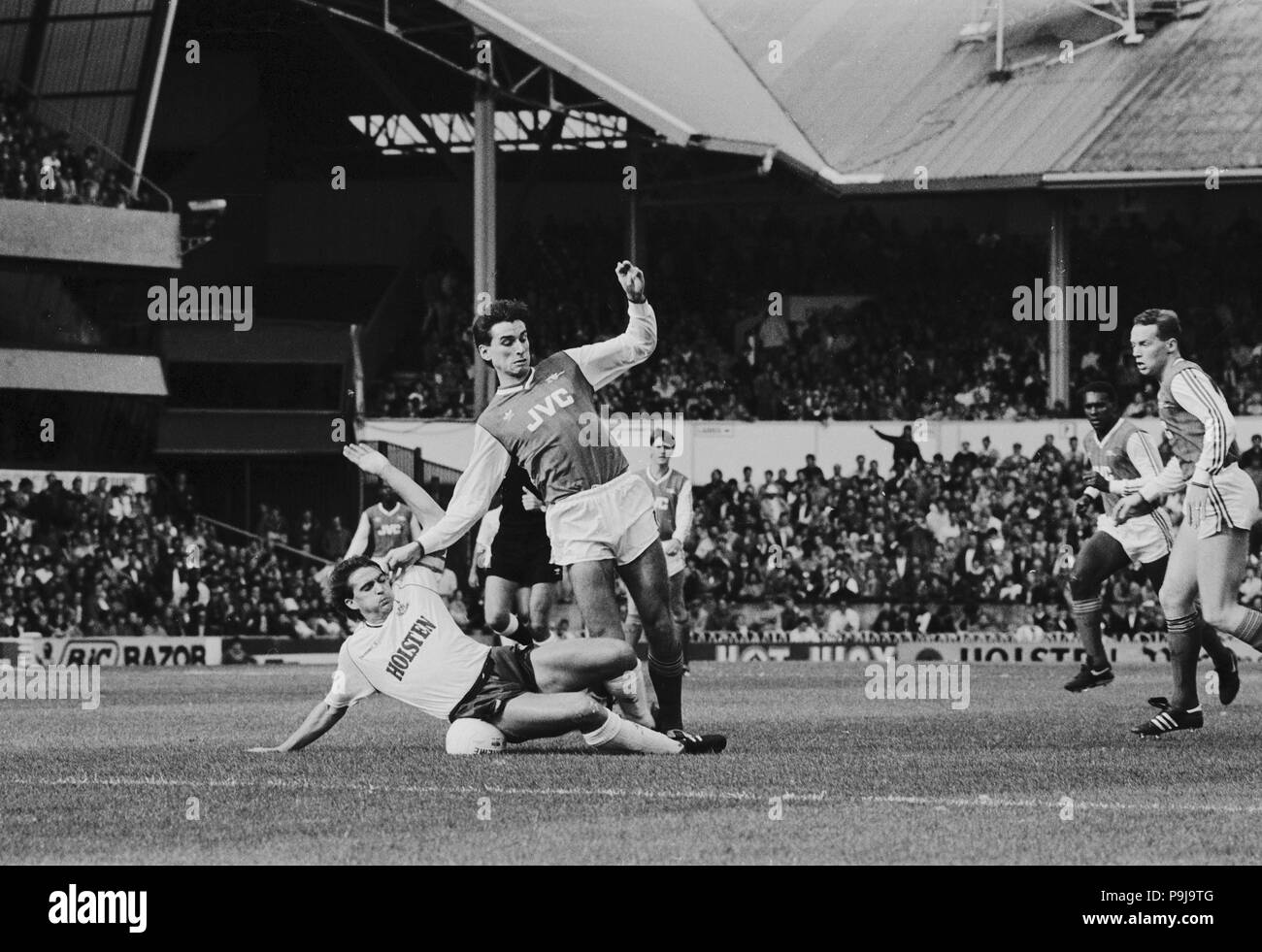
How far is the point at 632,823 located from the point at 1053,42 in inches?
1416

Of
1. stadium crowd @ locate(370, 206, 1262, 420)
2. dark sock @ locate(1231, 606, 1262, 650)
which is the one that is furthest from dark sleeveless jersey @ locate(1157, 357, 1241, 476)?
stadium crowd @ locate(370, 206, 1262, 420)

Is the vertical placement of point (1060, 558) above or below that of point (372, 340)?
below

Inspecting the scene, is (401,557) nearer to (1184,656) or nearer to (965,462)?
(1184,656)

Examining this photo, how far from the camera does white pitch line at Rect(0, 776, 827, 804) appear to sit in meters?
9.07

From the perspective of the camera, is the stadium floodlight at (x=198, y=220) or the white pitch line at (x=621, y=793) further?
the stadium floodlight at (x=198, y=220)

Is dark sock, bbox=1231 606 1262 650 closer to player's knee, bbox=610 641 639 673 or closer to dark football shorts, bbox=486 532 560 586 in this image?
player's knee, bbox=610 641 639 673

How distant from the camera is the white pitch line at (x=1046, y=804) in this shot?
8516 mm

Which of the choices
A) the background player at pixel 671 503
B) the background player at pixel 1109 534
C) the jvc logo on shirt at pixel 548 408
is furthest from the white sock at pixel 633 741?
the background player at pixel 671 503

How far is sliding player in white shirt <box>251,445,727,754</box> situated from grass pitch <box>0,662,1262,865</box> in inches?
9.2

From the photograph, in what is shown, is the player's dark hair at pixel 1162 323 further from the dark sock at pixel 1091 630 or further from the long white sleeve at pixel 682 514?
the long white sleeve at pixel 682 514

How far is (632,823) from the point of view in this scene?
8109mm

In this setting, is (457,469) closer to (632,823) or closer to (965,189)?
(965,189)

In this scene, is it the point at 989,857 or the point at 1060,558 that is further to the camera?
the point at 1060,558
